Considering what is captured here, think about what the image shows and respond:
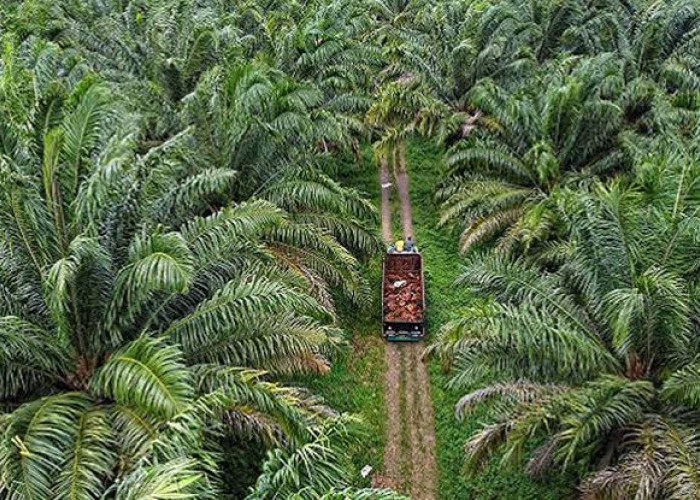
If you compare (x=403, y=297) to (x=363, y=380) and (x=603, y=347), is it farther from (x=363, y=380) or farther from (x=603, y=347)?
(x=603, y=347)

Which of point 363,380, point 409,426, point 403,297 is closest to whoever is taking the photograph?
point 409,426

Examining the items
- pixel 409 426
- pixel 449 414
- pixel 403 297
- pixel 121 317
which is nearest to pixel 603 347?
pixel 449 414

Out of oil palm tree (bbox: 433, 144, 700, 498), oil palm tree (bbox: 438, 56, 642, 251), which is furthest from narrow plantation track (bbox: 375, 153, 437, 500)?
oil palm tree (bbox: 438, 56, 642, 251)

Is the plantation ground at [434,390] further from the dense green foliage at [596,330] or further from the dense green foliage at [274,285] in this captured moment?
the dense green foliage at [596,330]

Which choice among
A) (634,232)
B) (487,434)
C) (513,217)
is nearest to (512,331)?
(487,434)

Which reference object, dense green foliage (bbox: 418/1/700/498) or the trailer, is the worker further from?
dense green foliage (bbox: 418/1/700/498)

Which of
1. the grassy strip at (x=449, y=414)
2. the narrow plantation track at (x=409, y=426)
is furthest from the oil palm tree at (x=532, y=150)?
the narrow plantation track at (x=409, y=426)
